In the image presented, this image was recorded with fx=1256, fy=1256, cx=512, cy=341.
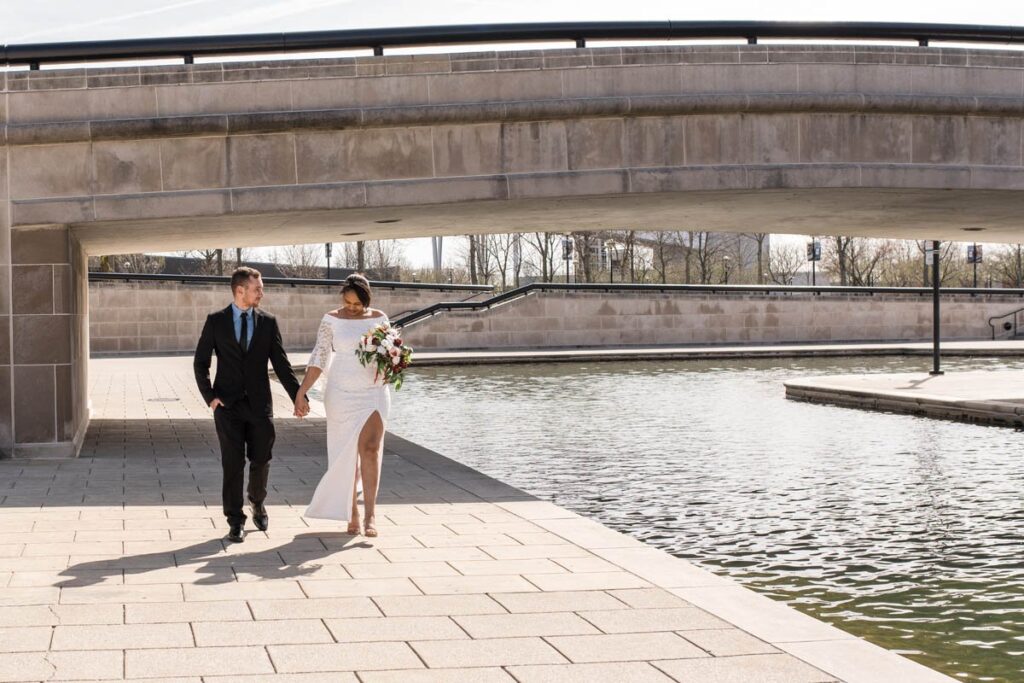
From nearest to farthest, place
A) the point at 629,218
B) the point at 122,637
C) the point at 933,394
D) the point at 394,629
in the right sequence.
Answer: the point at 122,637 → the point at 394,629 → the point at 629,218 → the point at 933,394

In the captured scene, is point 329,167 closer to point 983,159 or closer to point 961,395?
point 983,159

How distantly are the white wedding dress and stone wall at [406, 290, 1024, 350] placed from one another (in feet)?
112

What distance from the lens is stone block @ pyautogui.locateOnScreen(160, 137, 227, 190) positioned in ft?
42.9

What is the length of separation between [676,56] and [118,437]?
310 inches

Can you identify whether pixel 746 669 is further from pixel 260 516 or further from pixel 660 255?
pixel 660 255

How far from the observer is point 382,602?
6.25m

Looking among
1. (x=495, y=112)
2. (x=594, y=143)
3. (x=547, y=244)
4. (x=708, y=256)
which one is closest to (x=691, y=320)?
(x=547, y=244)

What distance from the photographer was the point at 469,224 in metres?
17.8

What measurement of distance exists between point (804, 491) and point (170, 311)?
115ft

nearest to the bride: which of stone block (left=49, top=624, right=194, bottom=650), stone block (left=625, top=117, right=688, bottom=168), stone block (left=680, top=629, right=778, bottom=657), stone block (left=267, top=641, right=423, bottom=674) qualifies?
stone block (left=49, top=624, right=194, bottom=650)

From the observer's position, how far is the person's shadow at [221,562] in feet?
22.5

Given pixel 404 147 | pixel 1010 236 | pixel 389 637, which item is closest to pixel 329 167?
pixel 404 147

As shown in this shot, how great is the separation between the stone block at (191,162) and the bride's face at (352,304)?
5.53 m

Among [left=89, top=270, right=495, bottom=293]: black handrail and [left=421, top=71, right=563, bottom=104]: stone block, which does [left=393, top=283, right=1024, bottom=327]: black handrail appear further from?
[left=421, top=71, right=563, bottom=104]: stone block
